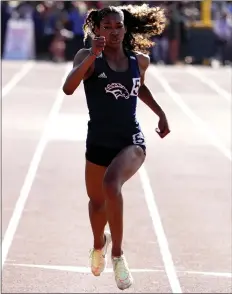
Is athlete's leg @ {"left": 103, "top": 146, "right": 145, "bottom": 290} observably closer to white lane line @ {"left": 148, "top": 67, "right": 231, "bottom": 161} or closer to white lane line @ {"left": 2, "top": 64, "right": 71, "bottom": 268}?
white lane line @ {"left": 2, "top": 64, "right": 71, "bottom": 268}

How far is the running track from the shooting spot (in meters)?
11.0

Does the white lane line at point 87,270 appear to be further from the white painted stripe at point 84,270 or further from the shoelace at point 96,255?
the shoelace at point 96,255

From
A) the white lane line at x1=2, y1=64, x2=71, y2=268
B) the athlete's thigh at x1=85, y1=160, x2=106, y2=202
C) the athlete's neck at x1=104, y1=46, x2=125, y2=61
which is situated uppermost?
the athlete's neck at x1=104, y1=46, x2=125, y2=61

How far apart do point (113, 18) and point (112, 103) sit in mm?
538

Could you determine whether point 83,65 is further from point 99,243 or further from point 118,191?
point 99,243

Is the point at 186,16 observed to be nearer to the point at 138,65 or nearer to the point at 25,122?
the point at 25,122

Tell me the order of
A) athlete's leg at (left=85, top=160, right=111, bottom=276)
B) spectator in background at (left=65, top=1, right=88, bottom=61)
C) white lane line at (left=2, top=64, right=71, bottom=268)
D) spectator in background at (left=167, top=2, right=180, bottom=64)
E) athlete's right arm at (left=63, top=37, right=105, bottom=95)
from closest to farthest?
athlete's right arm at (left=63, top=37, right=105, bottom=95), athlete's leg at (left=85, top=160, right=111, bottom=276), white lane line at (left=2, top=64, right=71, bottom=268), spectator in background at (left=65, top=1, right=88, bottom=61), spectator in background at (left=167, top=2, right=180, bottom=64)

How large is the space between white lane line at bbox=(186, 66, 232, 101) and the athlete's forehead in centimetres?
1914

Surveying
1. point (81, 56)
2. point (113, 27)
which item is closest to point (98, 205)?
point (81, 56)

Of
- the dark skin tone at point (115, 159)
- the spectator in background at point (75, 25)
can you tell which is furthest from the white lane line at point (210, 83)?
the dark skin tone at point (115, 159)

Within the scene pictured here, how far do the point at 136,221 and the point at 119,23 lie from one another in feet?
21.2

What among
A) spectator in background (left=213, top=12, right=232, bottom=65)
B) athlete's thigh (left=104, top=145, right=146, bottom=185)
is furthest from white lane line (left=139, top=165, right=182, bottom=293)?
spectator in background (left=213, top=12, right=232, bottom=65)

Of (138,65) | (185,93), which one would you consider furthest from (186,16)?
(138,65)

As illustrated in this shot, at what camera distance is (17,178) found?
15.6 metres
